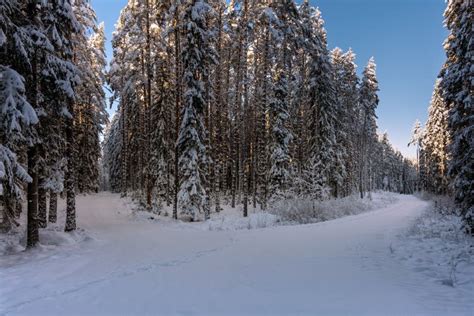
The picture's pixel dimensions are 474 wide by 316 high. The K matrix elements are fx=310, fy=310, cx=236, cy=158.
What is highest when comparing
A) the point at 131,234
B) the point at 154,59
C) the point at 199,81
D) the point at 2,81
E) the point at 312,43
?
the point at 312,43

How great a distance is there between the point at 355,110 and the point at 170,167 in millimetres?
29595

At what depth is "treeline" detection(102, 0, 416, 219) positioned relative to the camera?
1831 centimetres

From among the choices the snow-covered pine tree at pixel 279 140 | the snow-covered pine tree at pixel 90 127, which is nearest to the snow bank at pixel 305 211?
the snow-covered pine tree at pixel 279 140

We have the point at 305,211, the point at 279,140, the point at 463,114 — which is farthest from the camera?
the point at 279,140

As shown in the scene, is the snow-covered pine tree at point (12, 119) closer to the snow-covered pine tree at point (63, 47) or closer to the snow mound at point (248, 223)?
the snow-covered pine tree at point (63, 47)

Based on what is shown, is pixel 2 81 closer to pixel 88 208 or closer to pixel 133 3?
pixel 88 208

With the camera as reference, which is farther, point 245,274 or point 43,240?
point 43,240

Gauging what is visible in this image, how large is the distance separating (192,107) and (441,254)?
45.7ft

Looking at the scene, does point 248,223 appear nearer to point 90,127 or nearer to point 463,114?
point 463,114

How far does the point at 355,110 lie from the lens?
4341cm

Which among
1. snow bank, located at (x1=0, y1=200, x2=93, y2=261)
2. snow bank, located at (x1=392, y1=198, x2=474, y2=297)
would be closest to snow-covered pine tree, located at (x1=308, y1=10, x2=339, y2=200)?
snow bank, located at (x1=392, y1=198, x2=474, y2=297)

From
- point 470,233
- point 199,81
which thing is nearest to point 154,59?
point 199,81

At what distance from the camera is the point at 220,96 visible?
22.9m

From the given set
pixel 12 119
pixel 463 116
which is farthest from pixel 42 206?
pixel 463 116
